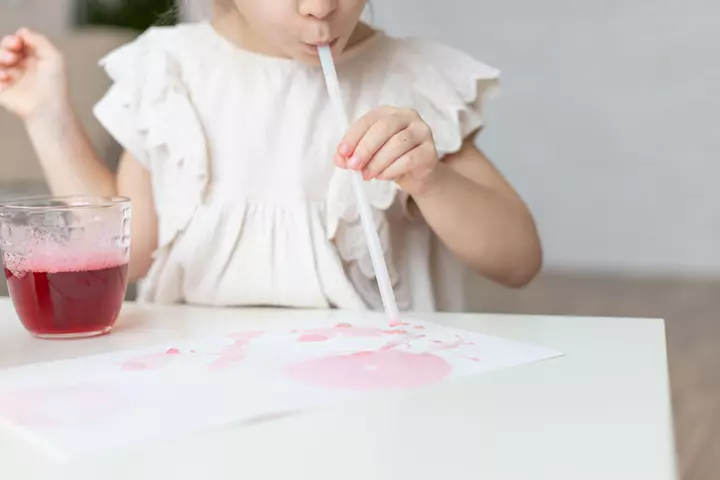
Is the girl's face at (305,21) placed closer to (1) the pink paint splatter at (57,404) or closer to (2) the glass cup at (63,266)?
(2) the glass cup at (63,266)

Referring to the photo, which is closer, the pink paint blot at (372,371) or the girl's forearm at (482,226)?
the pink paint blot at (372,371)

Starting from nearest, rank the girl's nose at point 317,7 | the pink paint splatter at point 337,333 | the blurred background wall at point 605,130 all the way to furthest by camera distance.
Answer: the pink paint splatter at point 337,333
the girl's nose at point 317,7
the blurred background wall at point 605,130

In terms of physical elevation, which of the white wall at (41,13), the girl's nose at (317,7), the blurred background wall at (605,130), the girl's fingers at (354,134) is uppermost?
the white wall at (41,13)

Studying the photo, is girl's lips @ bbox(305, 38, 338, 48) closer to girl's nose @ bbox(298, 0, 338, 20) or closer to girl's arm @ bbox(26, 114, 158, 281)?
girl's nose @ bbox(298, 0, 338, 20)

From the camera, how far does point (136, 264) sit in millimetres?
803

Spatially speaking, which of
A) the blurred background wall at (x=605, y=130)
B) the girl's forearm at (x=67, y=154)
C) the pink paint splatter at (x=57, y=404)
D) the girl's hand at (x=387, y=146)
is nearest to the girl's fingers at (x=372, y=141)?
the girl's hand at (x=387, y=146)

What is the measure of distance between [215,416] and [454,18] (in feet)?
7.70

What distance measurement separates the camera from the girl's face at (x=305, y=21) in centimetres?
63

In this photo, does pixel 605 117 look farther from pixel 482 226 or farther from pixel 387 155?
pixel 387 155

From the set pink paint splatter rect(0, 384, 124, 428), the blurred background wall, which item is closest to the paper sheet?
pink paint splatter rect(0, 384, 124, 428)

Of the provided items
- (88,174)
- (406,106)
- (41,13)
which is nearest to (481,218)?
(406,106)

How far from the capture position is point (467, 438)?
1.08 ft

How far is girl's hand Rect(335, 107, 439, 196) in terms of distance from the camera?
54 centimetres

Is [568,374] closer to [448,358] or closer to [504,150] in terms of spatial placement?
[448,358]
